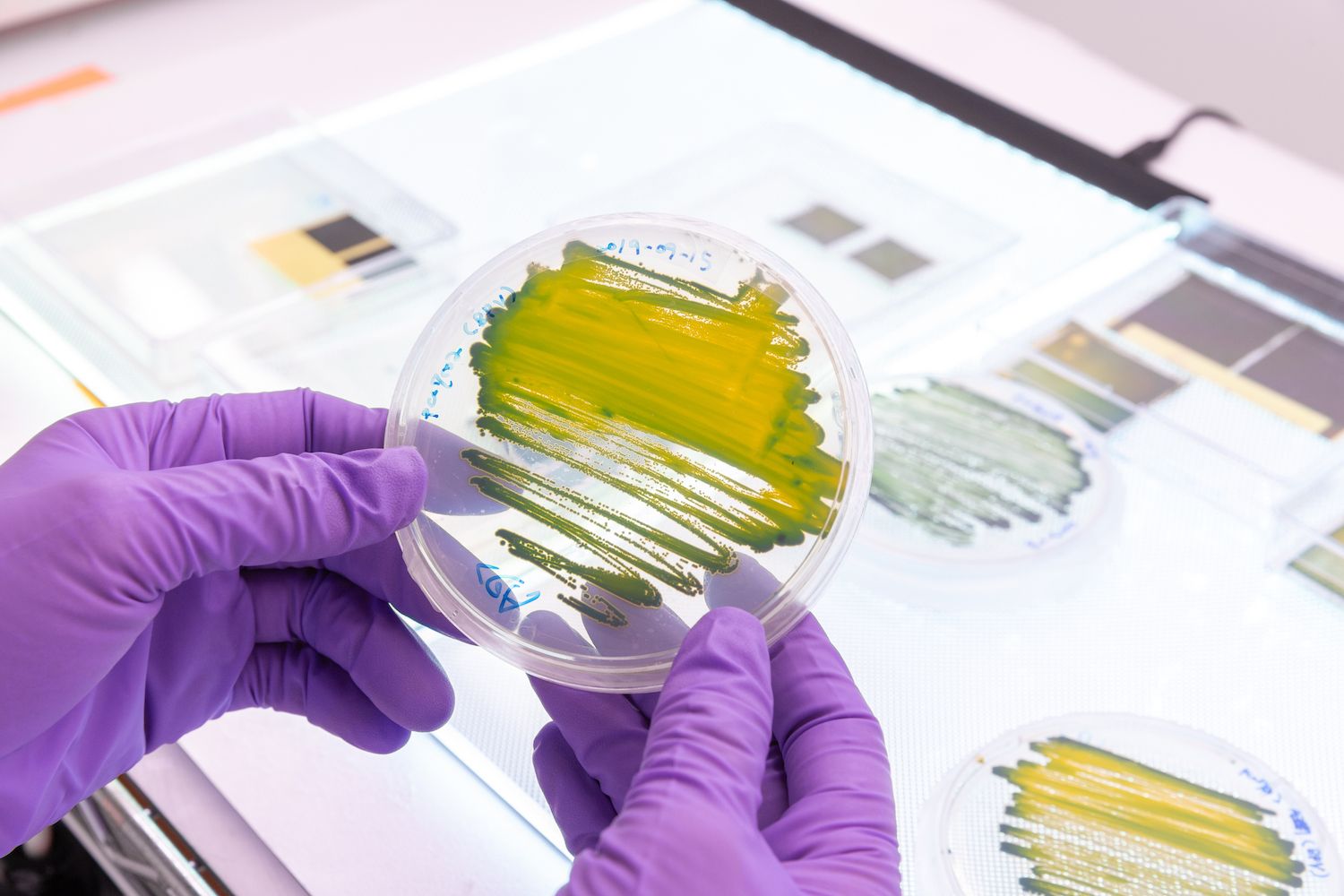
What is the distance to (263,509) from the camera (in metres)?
0.91

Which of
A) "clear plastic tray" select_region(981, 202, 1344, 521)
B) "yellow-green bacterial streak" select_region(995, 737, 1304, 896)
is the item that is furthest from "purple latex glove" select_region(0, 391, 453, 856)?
"clear plastic tray" select_region(981, 202, 1344, 521)

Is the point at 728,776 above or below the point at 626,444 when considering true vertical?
below

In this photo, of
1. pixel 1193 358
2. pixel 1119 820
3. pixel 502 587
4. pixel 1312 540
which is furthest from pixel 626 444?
pixel 1193 358

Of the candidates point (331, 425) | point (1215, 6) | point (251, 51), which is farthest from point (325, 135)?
point (1215, 6)

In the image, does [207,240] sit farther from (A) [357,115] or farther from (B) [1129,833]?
(B) [1129,833]

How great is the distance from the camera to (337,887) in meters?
0.97

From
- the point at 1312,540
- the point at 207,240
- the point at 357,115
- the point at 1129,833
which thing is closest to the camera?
the point at 1129,833

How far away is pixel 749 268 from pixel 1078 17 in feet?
7.87

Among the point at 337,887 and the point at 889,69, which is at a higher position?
the point at 889,69

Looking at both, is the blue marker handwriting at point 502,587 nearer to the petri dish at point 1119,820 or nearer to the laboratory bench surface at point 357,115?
the laboratory bench surface at point 357,115

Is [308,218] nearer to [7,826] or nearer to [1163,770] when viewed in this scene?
[7,826]

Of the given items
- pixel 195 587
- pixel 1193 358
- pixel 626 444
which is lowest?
pixel 195 587

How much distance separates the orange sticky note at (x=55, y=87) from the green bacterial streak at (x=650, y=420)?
1.33 metres

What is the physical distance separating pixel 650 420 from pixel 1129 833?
1.73ft
